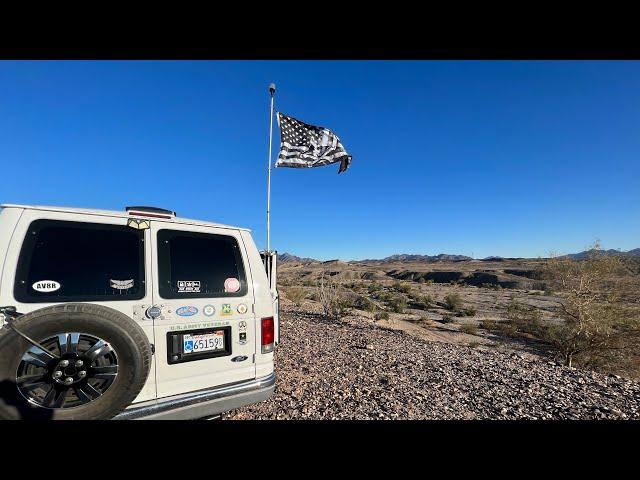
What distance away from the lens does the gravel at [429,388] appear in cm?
Answer: 357

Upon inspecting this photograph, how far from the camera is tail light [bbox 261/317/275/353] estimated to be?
281 centimetres

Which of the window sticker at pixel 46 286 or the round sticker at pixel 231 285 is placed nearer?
the window sticker at pixel 46 286

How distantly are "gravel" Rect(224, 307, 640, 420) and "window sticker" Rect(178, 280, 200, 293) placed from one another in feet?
5.99

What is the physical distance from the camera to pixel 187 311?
238 cm

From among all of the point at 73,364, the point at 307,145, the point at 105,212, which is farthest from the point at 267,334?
the point at 307,145

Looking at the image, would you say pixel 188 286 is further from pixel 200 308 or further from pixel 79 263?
pixel 79 263

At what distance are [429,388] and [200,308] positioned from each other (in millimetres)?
3675

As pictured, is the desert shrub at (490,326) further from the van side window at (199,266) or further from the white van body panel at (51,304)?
the white van body panel at (51,304)

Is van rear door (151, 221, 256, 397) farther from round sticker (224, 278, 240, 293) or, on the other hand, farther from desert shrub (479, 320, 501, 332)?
desert shrub (479, 320, 501, 332)

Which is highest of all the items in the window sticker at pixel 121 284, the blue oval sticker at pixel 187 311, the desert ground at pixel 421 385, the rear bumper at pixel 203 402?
the window sticker at pixel 121 284

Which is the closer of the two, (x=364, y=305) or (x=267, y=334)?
(x=267, y=334)

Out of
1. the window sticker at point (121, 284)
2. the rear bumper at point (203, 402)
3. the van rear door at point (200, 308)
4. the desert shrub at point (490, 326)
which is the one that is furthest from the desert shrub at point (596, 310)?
the window sticker at point (121, 284)

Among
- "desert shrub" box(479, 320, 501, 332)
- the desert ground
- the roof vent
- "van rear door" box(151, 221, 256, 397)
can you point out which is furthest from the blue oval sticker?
"desert shrub" box(479, 320, 501, 332)
